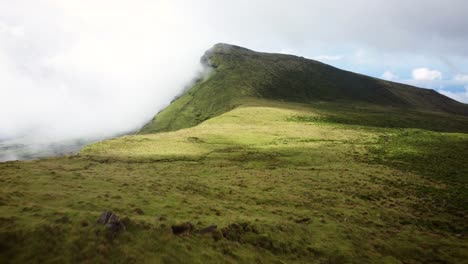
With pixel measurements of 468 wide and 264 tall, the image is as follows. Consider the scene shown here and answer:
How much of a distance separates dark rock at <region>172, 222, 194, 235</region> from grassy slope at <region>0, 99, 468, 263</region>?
0.78 m

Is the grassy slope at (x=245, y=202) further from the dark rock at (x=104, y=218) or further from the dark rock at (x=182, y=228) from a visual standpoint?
the dark rock at (x=182, y=228)

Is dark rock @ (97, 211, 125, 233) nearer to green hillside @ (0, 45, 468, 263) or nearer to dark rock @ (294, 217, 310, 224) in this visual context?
green hillside @ (0, 45, 468, 263)

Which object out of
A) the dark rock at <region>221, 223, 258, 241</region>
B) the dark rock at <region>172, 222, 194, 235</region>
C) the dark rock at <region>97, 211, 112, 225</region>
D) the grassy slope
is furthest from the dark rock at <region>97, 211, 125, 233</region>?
the dark rock at <region>221, 223, 258, 241</region>

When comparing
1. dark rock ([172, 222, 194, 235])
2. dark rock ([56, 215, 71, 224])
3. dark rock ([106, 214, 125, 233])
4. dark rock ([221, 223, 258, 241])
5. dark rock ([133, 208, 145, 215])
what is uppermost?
dark rock ([56, 215, 71, 224])

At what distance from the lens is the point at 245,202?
111ft

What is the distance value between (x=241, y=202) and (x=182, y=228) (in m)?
12.2

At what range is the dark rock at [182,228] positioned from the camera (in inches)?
863

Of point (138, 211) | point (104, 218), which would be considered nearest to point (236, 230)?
point (138, 211)

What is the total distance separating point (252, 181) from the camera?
42.5m

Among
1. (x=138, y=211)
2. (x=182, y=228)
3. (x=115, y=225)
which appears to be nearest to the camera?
(x=115, y=225)

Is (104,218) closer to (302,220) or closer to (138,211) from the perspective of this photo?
(138,211)

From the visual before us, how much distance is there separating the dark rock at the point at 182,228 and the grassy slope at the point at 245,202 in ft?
2.56

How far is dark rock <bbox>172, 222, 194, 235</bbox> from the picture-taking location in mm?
21922

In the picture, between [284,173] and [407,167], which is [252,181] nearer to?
[284,173]
